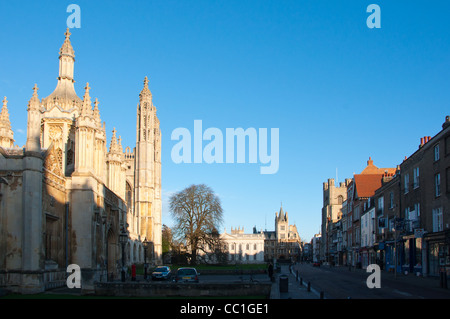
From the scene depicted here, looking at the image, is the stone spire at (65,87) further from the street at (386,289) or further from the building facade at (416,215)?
the building facade at (416,215)

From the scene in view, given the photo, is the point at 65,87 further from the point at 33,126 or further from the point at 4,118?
the point at 33,126

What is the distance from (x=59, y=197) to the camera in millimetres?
27578

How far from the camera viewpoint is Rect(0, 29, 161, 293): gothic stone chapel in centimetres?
2359

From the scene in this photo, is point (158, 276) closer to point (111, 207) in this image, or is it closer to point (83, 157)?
→ point (111, 207)

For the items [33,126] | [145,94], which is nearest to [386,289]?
[33,126]

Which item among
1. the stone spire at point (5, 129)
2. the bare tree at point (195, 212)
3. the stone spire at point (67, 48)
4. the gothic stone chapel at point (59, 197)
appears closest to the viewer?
the gothic stone chapel at point (59, 197)

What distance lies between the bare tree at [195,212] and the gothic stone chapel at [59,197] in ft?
111

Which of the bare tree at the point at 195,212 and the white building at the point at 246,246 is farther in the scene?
the white building at the point at 246,246

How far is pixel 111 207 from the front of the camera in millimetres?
35188

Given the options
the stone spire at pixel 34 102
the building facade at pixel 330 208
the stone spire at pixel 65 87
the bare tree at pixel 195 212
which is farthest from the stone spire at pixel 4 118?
the building facade at pixel 330 208

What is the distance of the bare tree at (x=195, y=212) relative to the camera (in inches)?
2931

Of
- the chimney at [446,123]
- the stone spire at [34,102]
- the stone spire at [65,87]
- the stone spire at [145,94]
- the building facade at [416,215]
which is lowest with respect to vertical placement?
the building facade at [416,215]
